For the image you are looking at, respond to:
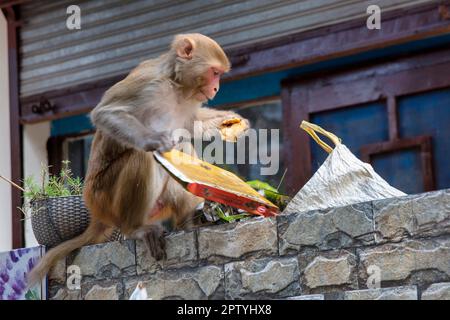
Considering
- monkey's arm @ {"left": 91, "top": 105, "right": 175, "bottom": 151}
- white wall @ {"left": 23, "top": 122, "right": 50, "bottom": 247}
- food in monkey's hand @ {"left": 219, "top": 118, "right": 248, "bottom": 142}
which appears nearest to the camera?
monkey's arm @ {"left": 91, "top": 105, "right": 175, "bottom": 151}

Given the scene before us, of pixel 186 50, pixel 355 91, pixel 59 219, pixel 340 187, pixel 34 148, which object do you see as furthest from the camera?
pixel 34 148

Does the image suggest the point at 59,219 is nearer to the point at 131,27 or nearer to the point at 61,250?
the point at 61,250

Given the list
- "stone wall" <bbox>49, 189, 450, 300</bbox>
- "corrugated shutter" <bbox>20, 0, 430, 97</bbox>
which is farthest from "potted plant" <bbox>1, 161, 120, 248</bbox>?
"corrugated shutter" <bbox>20, 0, 430, 97</bbox>

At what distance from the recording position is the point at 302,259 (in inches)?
222

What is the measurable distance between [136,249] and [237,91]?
3.15m

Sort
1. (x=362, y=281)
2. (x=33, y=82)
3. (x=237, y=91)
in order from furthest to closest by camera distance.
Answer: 1. (x=33, y=82)
2. (x=237, y=91)
3. (x=362, y=281)

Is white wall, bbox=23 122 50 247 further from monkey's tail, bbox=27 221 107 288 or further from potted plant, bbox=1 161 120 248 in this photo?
monkey's tail, bbox=27 221 107 288

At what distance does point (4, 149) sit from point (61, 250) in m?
3.41

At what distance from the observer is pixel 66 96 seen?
964 centimetres

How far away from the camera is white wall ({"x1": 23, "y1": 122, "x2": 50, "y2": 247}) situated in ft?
32.5

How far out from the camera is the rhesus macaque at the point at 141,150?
20.9ft

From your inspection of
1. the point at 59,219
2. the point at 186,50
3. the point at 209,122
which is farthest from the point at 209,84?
the point at 59,219
